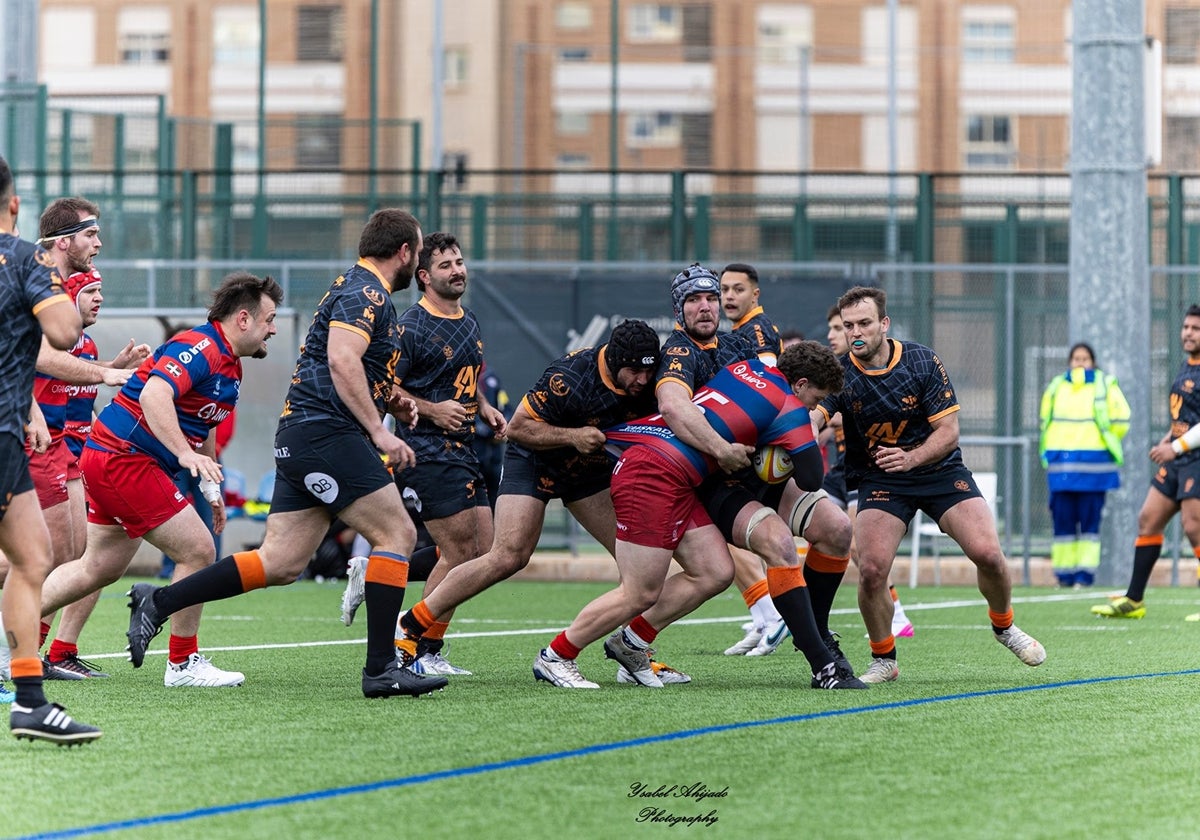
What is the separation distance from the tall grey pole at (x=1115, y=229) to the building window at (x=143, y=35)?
3408cm

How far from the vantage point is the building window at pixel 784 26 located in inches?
1741

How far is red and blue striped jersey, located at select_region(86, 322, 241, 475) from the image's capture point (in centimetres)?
778

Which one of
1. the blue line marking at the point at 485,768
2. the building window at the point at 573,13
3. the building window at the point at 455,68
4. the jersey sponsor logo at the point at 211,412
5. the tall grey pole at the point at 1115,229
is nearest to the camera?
the blue line marking at the point at 485,768

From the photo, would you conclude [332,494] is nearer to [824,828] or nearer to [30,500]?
[30,500]

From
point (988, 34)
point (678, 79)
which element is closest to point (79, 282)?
point (678, 79)

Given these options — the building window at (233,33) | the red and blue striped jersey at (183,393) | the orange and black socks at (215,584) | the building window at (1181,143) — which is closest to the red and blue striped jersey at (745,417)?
the orange and black socks at (215,584)

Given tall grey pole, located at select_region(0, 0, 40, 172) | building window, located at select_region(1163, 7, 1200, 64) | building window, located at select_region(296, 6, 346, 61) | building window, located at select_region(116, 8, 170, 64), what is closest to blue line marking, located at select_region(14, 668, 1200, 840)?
tall grey pole, located at select_region(0, 0, 40, 172)

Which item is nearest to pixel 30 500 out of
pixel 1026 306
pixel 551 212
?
pixel 1026 306

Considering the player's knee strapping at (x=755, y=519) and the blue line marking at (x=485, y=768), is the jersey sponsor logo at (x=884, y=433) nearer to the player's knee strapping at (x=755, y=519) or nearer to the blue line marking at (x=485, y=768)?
the player's knee strapping at (x=755, y=519)

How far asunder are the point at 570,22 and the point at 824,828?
38.9 meters

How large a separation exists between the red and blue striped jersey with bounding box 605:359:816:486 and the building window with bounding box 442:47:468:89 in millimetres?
35140

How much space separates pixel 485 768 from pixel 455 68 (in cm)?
3751

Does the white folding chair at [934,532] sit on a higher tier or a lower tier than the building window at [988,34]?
lower

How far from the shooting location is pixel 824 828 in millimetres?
4766
